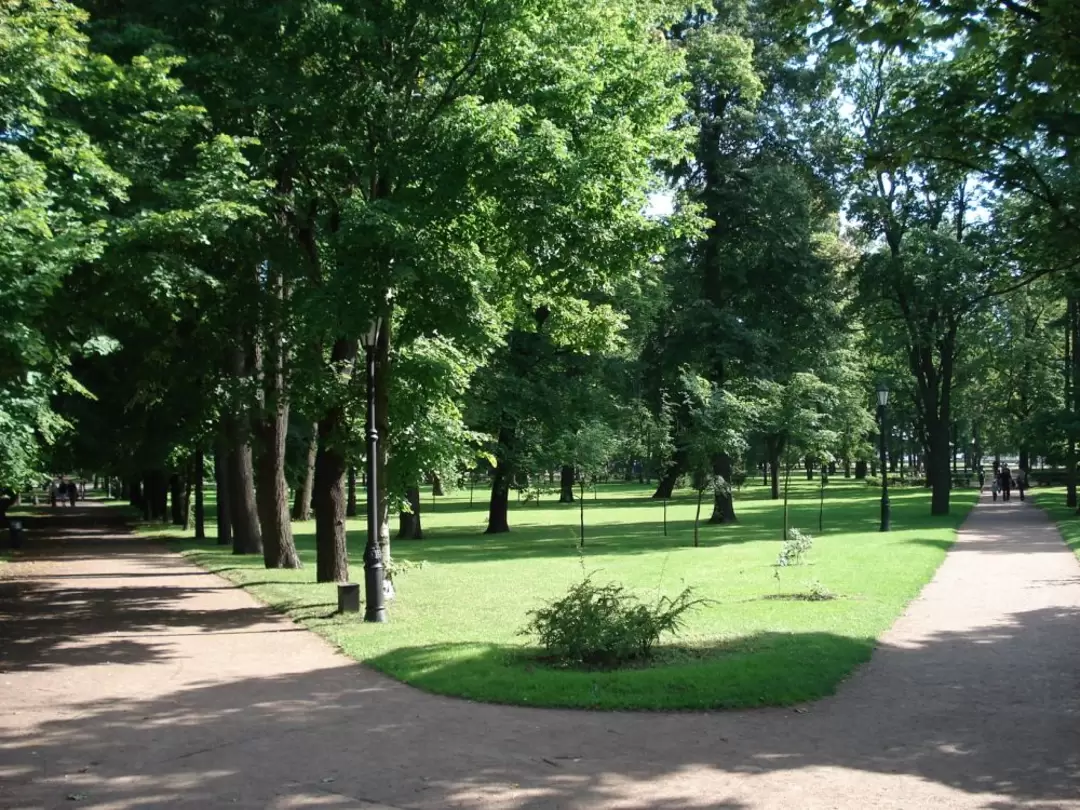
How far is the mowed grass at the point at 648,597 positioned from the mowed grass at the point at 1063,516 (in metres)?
Answer: 2.64

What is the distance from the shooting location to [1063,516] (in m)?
31.1

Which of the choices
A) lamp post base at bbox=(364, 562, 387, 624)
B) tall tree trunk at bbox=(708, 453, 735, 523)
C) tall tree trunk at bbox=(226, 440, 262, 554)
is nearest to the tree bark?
tall tree trunk at bbox=(226, 440, 262, 554)

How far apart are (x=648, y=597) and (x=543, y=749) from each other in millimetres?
7656

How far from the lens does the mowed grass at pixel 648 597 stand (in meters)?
8.66

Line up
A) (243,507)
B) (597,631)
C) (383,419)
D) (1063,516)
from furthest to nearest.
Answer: (1063,516) → (243,507) → (383,419) → (597,631)

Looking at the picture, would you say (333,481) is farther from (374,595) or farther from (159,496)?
(159,496)

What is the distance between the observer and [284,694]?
8.79 metres

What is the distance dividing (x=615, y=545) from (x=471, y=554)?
3.94m

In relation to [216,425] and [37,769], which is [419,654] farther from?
[216,425]

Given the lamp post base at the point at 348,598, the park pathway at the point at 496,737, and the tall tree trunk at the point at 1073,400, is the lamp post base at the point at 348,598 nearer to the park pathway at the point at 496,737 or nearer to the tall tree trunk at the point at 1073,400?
the park pathway at the point at 496,737

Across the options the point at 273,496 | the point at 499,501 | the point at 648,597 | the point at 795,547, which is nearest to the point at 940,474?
the point at 499,501

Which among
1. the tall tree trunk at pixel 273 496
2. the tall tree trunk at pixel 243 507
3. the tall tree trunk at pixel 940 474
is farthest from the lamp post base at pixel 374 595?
the tall tree trunk at pixel 940 474

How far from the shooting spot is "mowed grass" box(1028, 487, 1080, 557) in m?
22.2

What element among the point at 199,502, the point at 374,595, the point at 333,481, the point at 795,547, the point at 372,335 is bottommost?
the point at 374,595
